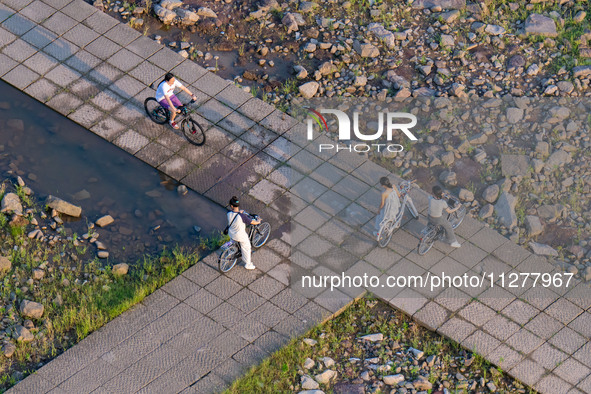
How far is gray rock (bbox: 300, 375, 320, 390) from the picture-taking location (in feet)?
39.6

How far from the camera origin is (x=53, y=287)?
43.3ft

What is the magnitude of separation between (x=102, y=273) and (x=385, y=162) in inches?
183

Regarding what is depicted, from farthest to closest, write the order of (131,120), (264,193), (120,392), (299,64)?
(299,64)
(131,120)
(264,193)
(120,392)

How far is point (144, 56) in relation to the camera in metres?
16.5

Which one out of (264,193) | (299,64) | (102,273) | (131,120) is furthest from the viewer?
(299,64)

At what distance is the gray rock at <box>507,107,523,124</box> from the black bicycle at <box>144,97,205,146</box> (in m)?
4.91

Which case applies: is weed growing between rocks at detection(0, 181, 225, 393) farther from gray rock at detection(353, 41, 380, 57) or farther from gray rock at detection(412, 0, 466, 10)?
gray rock at detection(412, 0, 466, 10)

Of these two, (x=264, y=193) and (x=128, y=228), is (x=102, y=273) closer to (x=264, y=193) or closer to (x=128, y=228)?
(x=128, y=228)

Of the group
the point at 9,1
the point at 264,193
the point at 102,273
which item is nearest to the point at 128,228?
the point at 102,273

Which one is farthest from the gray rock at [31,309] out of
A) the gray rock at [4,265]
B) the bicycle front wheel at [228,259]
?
the bicycle front wheel at [228,259]

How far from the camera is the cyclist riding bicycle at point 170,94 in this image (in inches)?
576

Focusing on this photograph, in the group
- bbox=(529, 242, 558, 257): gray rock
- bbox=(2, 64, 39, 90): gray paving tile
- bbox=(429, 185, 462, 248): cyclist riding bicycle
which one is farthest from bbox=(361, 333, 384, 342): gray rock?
bbox=(2, 64, 39, 90): gray paving tile

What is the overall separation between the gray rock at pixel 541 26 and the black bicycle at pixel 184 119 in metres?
6.18

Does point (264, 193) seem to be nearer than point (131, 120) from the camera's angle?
Yes
